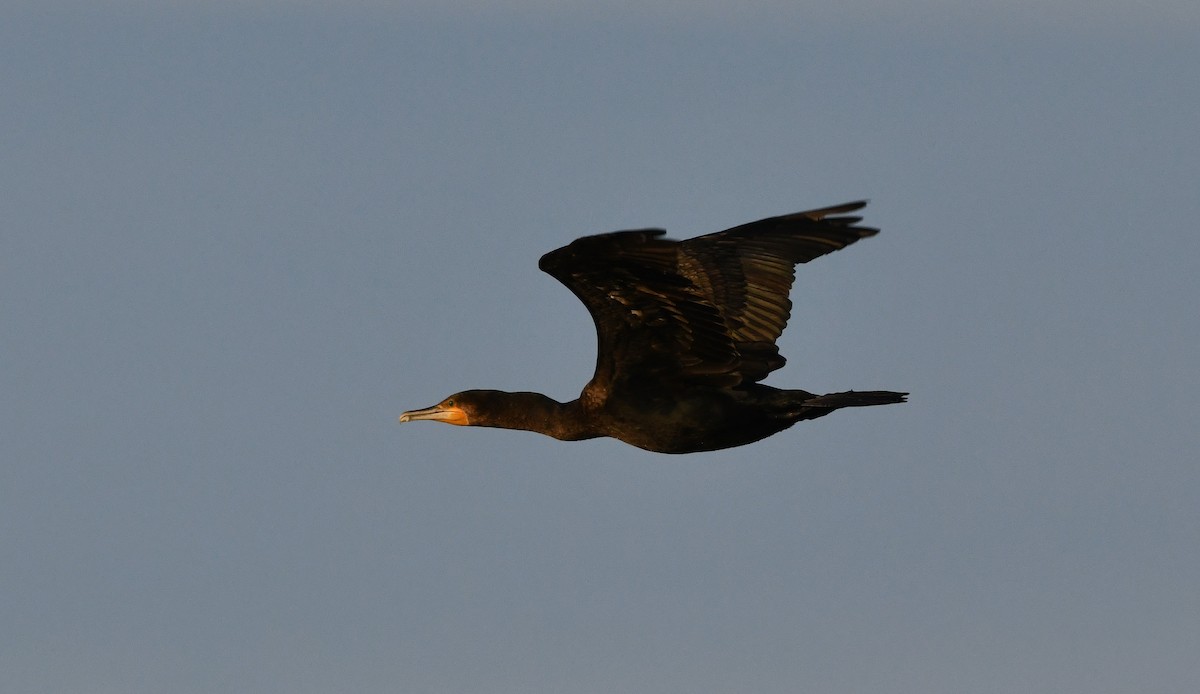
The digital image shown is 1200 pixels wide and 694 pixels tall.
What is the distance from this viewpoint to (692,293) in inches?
492

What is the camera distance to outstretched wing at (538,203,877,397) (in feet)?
39.2

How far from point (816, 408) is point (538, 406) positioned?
7.30 feet

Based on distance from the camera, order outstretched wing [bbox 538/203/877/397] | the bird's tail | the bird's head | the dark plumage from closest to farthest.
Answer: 1. outstretched wing [bbox 538/203/877/397]
2. the dark plumage
3. the bird's tail
4. the bird's head

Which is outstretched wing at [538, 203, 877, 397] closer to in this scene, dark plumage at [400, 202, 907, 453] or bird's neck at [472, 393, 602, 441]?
dark plumage at [400, 202, 907, 453]

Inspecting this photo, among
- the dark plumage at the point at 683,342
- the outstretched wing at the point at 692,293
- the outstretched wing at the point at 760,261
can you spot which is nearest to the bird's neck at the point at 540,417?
the dark plumage at the point at 683,342

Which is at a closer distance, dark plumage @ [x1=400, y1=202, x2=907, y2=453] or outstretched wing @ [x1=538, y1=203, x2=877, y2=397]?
outstretched wing @ [x1=538, y1=203, x2=877, y2=397]

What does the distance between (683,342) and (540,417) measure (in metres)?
1.61

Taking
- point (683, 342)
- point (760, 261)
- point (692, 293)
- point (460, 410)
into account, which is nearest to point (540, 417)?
point (460, 410)

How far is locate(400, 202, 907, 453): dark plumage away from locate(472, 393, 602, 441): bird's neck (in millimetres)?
11

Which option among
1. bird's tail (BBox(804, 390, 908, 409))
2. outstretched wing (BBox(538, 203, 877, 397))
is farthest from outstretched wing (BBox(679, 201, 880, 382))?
bird's tail (BBox(804, 390, 908, 409))

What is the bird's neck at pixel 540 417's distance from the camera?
13977mm

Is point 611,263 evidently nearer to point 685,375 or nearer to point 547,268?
point 547,268

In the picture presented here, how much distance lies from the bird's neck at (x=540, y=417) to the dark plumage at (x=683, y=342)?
1 centimetres

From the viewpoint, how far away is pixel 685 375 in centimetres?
1341
